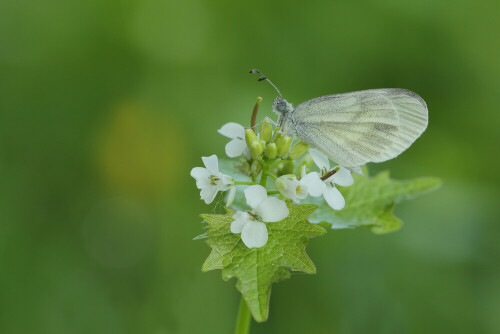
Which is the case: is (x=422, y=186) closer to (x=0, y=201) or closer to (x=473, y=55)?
(x=473, y=55)

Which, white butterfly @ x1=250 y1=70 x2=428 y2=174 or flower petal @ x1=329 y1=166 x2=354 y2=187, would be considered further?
white butterfly @ x1=250 y1=70 x2=428 y2=174

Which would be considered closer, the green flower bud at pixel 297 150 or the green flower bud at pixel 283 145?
the green flower bud at pixel 283 145

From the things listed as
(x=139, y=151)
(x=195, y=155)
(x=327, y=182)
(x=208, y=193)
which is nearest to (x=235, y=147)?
(x=208, y=193)

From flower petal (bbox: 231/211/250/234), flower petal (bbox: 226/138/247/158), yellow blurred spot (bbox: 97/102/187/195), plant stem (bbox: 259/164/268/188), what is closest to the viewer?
flower petal (bbox: 231/211/250/234)

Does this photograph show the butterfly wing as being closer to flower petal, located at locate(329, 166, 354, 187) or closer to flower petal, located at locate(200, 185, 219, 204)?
flower petal, located at locate(329, 166, 354, 187)

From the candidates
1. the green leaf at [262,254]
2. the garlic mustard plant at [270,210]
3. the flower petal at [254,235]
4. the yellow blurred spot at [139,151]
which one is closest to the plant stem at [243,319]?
the garlic mustard plant at [270,210]

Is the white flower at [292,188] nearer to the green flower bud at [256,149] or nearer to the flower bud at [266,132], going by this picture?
the green flower bud at [256,149]

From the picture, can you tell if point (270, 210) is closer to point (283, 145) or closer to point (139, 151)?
point (283, 145)

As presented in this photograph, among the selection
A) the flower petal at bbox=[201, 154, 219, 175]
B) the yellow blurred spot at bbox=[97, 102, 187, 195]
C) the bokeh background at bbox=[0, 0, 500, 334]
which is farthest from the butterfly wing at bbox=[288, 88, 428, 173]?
the yellow blurred spot at bbox=[97, 102, 187, 195]
